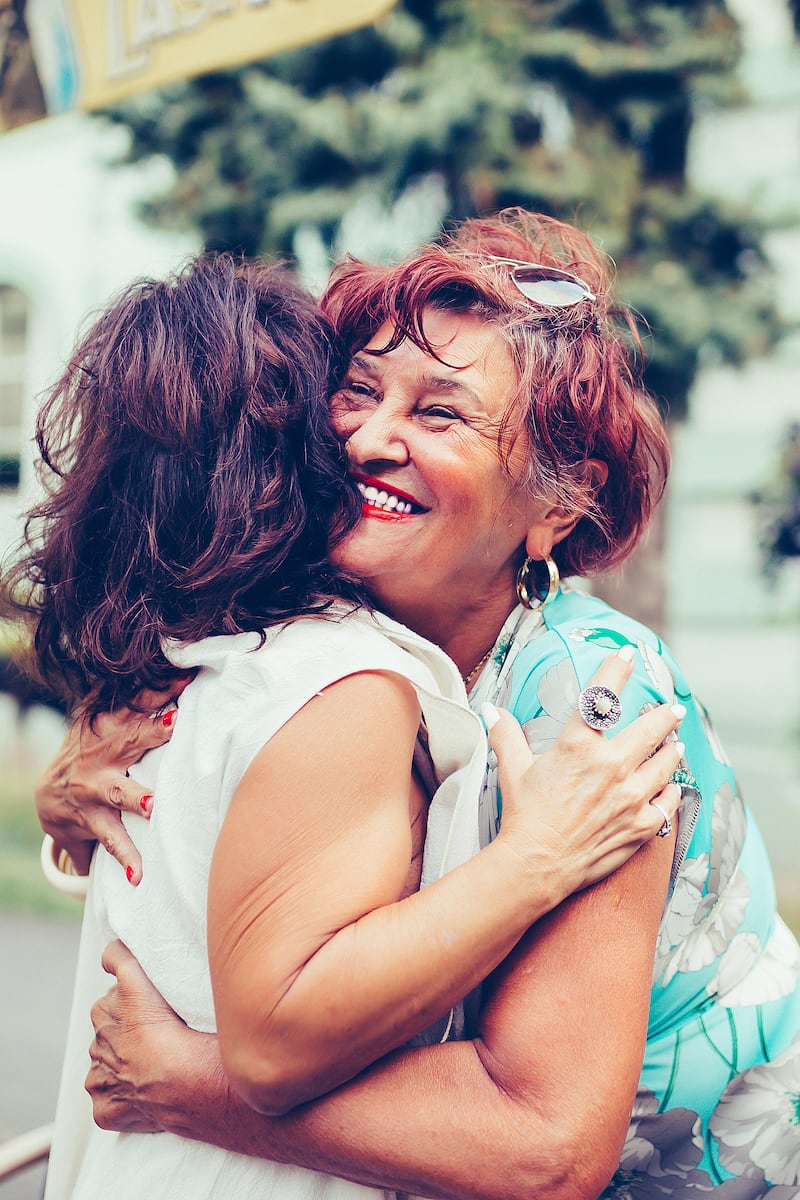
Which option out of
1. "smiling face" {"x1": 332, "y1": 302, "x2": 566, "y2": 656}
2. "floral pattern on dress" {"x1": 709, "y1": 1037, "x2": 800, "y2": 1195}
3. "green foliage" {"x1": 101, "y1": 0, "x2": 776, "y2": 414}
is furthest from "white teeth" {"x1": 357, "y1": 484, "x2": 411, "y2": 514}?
"green foliage" {"x1": 101, "y1": 0, "x2": 776, "y2": 414}

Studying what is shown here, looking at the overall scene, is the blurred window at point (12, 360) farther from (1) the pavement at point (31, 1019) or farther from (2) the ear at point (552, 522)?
(2) the ear at point (552, 522)

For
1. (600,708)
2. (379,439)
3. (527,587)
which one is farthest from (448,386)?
(600,708)

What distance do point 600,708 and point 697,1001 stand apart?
0.59 m

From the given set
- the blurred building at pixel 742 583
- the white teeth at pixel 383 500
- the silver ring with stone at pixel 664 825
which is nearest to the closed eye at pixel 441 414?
the white teeth at pixel 383 500

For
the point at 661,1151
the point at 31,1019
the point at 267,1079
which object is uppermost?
the point at 267,1079

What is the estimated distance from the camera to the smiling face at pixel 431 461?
2.03 meters

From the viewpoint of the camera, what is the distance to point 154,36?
12.3 feet

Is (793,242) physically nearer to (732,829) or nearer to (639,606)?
(639,606)

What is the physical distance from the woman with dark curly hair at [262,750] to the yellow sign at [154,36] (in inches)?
68.4

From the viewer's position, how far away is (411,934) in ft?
4.88

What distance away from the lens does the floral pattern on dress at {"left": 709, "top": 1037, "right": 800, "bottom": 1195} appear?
189 centimetres

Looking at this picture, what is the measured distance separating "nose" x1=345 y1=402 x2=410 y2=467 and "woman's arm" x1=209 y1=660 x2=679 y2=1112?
561mm

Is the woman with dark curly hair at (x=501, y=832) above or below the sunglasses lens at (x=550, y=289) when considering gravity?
below

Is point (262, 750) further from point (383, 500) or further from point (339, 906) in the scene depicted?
point (383, 500)
